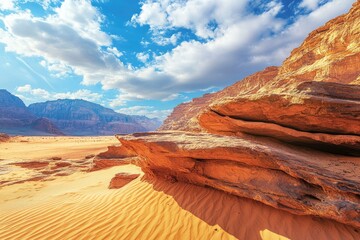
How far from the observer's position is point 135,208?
588 cm

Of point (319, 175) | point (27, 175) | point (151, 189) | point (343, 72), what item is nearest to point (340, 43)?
point (343, 72)

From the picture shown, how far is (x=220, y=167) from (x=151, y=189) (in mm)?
2547

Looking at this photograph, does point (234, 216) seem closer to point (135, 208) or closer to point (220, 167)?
point (220, 167)

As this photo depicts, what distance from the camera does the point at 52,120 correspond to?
14388 cm

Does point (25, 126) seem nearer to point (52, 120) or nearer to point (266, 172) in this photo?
point (52, 120)

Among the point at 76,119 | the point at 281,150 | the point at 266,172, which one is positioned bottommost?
the point at 266,172

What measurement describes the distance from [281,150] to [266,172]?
37.0 inches

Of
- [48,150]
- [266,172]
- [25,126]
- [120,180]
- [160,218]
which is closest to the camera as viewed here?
[266,172]

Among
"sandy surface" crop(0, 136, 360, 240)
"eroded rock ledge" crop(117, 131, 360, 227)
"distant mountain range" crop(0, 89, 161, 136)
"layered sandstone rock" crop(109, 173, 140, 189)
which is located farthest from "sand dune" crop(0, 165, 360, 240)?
"distant mountain range" crop(0, 89, 161, 136)

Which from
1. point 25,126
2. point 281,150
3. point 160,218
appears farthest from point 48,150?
point 25,126

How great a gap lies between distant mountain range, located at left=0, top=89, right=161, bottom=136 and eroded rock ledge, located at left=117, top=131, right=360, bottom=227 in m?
94.5

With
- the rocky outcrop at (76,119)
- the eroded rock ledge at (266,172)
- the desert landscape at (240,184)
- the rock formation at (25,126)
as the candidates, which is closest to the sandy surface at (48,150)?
the desert landscape at (240,184)

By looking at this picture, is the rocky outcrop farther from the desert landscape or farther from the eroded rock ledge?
the eroded rock ledge

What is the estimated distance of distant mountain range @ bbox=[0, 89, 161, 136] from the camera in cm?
8738
